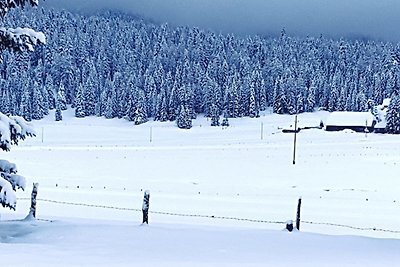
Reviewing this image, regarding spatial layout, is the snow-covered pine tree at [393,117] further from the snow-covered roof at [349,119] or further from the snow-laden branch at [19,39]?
the snow-laden branch at [19,39]

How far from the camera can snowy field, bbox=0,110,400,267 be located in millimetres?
9492

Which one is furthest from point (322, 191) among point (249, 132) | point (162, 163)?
point (249, 132)

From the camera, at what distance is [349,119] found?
118188 mm

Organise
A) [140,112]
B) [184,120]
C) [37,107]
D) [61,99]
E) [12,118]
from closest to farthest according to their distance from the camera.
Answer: [12,118], [184,120], [140,112], [37,107], [61,99]

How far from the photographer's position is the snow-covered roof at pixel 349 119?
116006 mm

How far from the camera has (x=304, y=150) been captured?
7144 centimetres

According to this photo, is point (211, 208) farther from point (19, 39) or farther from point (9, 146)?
point (19, 39)

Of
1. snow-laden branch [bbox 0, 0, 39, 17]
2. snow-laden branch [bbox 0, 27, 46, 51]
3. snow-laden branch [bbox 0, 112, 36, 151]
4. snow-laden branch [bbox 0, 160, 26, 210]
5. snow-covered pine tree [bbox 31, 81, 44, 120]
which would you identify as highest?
snow-covered pine tree [bbox 31, 81, 44, 120]

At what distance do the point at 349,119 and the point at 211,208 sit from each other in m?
99.4

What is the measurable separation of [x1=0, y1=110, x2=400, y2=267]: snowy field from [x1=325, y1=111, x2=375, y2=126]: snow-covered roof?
37.0 m

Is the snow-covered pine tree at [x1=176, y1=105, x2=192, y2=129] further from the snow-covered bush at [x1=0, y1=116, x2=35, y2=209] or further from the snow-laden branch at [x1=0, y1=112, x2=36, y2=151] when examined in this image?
the snow-laden branch at [x1=0, y1=112, x2=36, y2=151]

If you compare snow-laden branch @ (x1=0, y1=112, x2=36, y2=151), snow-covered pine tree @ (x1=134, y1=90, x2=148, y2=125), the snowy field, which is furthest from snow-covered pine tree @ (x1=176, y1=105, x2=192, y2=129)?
→ snow-laden branch @ (x1=0, y1=112, x2=36, y2=151)

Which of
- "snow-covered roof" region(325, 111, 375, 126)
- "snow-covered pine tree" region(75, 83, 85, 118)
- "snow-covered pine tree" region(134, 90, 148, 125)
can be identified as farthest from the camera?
"snow-covered pine tree" region(75, 83, 85, 118)

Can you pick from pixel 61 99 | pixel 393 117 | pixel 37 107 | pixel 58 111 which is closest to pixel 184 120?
pixel 58 111
